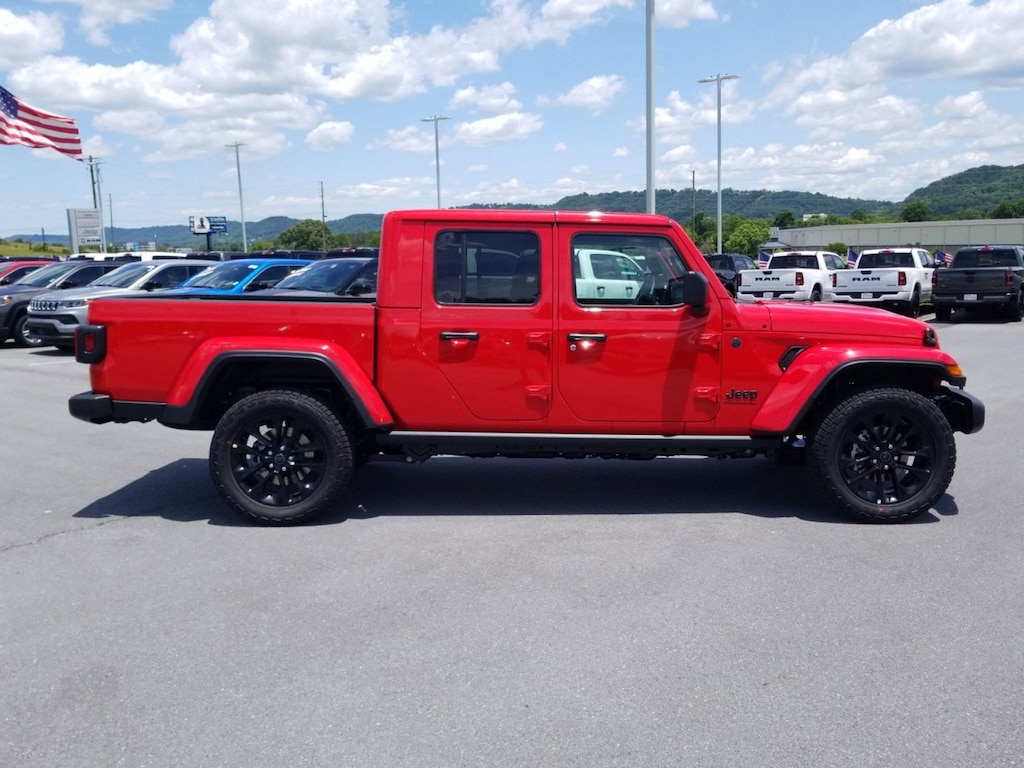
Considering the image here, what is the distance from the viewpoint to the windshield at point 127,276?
59.1 ft

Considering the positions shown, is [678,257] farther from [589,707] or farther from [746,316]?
[589,707]

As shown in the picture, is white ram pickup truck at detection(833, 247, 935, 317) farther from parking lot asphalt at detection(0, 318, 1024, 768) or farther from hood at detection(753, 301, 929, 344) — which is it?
hood at detection(753, 301, 929, 344)

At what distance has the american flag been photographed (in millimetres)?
28781

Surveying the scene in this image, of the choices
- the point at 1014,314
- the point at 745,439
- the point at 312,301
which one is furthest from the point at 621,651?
the point at 1014,314

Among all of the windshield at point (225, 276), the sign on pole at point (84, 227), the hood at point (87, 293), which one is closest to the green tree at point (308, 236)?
the sign on pole at point (84, 227)

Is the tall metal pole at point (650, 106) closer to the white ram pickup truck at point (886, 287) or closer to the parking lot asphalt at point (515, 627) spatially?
the white ram pickup truck at point (886, 287)

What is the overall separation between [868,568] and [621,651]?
1.83 m

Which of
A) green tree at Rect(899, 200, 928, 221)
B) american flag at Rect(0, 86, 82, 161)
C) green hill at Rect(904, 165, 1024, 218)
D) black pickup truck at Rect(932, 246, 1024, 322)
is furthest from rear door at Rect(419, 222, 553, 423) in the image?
green hill at Rect(904, 165, 1024, 218)

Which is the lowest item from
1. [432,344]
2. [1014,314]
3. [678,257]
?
[1014,314]

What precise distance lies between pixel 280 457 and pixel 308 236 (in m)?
75.7

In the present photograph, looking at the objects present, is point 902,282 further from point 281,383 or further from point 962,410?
point 281,383

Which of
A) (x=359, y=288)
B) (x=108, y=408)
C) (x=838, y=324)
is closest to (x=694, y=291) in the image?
(x=838, y=324)

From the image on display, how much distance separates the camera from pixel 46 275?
2095 centimetres

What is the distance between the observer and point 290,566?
537 centimetres
